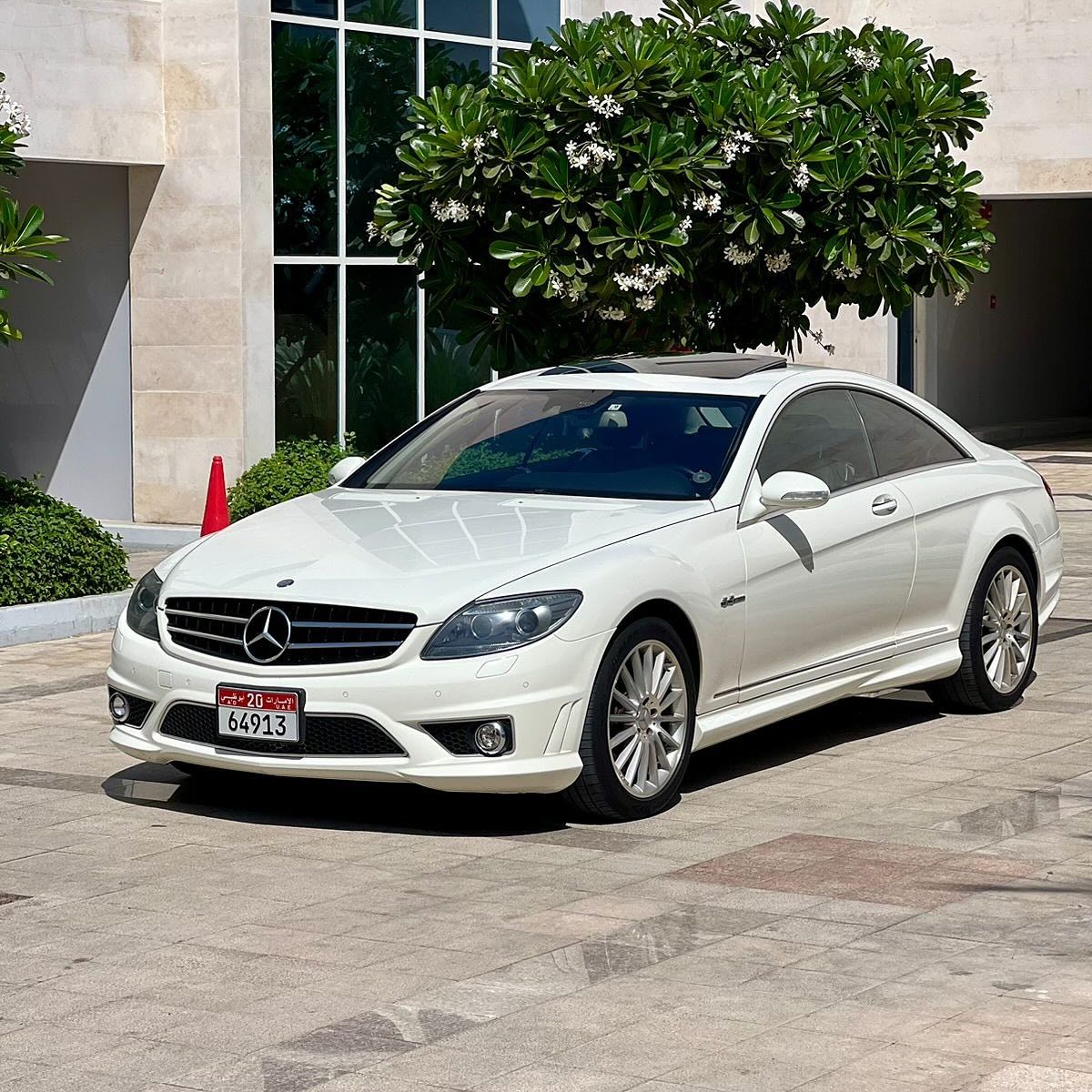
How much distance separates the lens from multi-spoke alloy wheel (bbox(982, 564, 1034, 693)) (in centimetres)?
954

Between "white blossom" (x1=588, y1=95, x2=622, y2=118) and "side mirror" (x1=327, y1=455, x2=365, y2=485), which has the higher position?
"white blossom" (x1=588, y1=95, x2=622, y2=118)

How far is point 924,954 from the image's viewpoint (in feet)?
19.1

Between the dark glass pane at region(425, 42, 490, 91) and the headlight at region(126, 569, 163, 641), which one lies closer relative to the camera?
the headlight at region(126, 569, 163, 641)

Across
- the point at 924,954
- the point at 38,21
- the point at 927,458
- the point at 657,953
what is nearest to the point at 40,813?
the point at 657,953

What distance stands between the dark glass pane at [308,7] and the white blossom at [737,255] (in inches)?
269

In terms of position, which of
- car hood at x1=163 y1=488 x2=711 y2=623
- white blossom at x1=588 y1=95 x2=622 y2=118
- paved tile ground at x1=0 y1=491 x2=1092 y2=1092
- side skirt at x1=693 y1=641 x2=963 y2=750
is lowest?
paved tile ground at x1=0 y1=491 x2=1092 y2=1092

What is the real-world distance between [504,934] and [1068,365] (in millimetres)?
30743

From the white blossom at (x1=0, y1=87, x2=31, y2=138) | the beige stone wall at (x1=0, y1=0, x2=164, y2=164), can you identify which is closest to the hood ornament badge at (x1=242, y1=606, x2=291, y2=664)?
the white blossom at (x1=0, y1=87, x2=31, y2=138)

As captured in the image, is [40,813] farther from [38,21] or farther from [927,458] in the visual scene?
[38,21]

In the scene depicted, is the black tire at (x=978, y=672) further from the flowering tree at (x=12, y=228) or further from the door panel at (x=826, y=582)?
the flowering tree at (x=12, y=228)

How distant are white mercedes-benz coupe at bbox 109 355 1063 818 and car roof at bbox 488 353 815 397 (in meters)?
0.02

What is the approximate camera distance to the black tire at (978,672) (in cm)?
938

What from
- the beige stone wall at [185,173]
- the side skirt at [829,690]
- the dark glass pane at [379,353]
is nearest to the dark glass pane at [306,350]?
the dark glass pane at [379,353]

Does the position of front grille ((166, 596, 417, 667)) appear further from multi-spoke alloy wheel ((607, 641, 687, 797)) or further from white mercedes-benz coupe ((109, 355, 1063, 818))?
multi-spoke alloy wheel ((607, 641, 687, 797))
